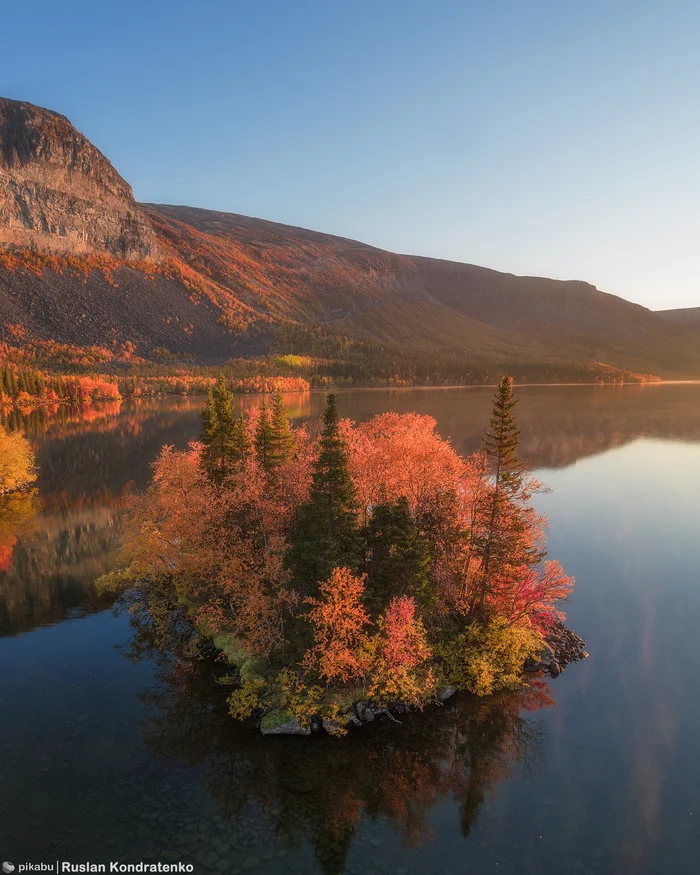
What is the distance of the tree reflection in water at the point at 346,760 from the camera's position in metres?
25.4

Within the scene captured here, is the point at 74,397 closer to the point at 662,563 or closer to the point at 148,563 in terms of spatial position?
the point at 148,563

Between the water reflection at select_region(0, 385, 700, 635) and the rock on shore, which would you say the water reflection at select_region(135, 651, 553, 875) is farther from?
the water reflection at select_region(0, 385, 700, 635)

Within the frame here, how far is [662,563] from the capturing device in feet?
202

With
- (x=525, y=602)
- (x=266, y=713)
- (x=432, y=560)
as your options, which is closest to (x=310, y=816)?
(x=266, y=713)

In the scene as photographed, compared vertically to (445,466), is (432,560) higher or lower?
lower

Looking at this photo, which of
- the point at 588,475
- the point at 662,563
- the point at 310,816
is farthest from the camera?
the point at 588,475

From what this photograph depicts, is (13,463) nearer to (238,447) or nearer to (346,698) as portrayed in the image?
(238,447)

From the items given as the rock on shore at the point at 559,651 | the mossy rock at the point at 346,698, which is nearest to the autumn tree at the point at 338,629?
the mossy rock at the point at 346,698

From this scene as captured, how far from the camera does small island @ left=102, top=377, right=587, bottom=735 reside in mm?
32125

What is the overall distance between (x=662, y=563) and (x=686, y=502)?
106 ft

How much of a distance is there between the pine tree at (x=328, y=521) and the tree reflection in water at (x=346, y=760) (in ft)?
28.9

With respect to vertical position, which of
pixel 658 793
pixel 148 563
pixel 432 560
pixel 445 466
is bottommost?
pixel 658 793

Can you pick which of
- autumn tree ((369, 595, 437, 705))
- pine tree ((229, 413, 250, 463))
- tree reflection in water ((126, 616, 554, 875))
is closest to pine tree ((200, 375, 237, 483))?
pine tree ((229, 413, 250, 463))

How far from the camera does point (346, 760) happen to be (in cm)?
2862
